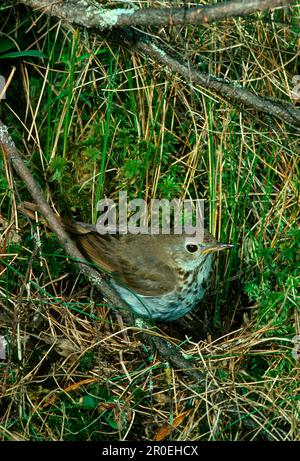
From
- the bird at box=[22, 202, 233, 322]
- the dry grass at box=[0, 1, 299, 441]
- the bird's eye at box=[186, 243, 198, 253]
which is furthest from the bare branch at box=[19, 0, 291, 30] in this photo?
the bird's eye at box=[186, 243, 198, 253]

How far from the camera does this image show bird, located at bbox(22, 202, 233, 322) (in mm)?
4508

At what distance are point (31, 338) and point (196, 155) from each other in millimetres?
1442

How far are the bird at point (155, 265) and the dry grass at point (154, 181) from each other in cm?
16

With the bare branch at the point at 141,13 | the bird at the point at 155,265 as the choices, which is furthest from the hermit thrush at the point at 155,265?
the bare branch at the point at 141,13

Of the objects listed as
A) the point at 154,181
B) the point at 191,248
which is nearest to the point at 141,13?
the point at 154,181

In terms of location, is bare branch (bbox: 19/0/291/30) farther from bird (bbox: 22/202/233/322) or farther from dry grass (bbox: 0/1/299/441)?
bird (bbox: 22/202/233/322)

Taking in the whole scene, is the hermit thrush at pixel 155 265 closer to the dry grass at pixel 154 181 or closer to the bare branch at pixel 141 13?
the dry grass at pixel 154 181

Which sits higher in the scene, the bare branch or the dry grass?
the bare branch

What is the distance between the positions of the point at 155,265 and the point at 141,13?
4.48 feet

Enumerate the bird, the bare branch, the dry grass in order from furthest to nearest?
the bird
the dry grass
the bare branch

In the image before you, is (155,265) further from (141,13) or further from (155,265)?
(141,13)

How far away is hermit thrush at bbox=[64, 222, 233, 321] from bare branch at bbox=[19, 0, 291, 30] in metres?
1.12

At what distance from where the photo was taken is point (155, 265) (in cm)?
464
